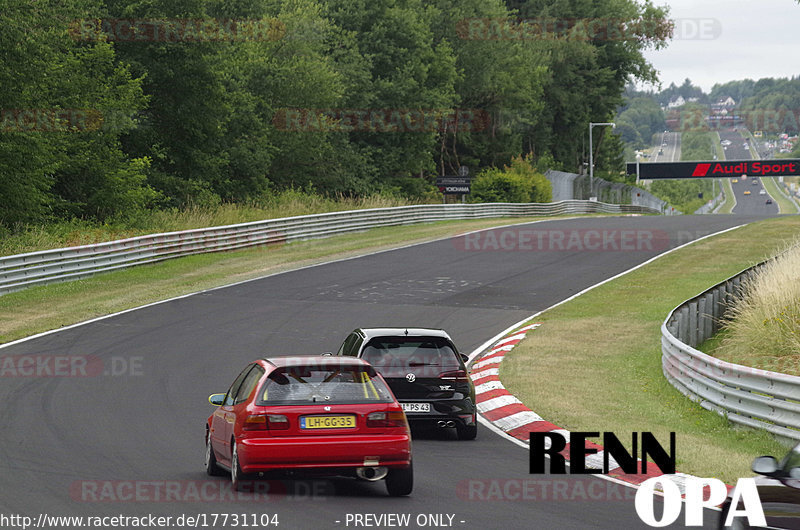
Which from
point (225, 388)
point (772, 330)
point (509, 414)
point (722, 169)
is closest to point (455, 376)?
point (509, 414)

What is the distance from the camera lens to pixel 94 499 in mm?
8805

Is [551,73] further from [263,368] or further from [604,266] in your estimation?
[263,368]

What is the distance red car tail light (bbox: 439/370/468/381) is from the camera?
12.7 meters

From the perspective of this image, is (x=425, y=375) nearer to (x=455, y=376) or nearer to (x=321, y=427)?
(x=455, y=376)

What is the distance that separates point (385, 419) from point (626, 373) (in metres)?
9.41

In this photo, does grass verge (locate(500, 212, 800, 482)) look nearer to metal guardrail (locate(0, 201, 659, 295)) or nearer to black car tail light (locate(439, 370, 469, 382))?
black car tail light (locate(439, 370, 469, 382))

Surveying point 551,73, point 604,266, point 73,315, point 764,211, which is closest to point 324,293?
point 73,315

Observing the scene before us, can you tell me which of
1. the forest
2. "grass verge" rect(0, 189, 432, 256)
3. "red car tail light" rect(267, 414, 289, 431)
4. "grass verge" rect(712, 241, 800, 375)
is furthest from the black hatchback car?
the forest

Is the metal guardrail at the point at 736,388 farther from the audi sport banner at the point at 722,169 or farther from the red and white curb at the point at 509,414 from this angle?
the audi sport banner at the point at 722,169

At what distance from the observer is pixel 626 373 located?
17.5 meters

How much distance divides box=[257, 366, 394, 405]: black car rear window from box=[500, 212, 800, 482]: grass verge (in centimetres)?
339

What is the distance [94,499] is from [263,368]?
1.83 metres

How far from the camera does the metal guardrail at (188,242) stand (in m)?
27.8

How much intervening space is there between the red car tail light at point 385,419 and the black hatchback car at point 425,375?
11.5 ft
